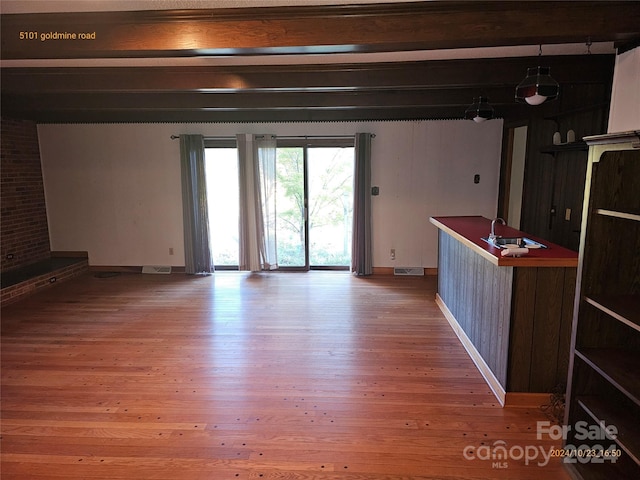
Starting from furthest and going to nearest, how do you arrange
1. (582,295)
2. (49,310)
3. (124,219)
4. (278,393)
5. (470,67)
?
(124,219) < (49,310) < (470,67) < (278,393) < (582,295)

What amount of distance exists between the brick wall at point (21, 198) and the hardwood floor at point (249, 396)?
119cm

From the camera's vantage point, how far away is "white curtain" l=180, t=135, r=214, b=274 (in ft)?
19.5

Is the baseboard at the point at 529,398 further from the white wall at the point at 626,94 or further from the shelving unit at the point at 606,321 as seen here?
the white wall at the point at 626,94

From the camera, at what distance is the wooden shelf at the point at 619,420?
180cm

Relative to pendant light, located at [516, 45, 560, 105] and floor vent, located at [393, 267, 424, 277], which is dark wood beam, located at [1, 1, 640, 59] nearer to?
pendant light, located at [516, 45, 560, 105]

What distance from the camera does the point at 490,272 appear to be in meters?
3.02

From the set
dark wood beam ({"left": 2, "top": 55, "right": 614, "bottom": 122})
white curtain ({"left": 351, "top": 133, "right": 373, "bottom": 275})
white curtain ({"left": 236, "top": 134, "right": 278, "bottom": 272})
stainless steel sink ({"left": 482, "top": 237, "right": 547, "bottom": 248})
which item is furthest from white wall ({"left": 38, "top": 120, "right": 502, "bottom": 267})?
stainless steel sink ({"left": 482, "top": 237, "right": 547, "bottom": 248})

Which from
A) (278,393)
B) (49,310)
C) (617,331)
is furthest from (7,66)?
(617,331)

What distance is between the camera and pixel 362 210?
5.99 meters

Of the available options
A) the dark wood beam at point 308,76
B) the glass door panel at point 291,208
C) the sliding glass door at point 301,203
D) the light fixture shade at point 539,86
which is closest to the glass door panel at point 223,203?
the sliding glass door at point 301,203

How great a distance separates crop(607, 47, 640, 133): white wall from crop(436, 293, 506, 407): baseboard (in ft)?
6.46

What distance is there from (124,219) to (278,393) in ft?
15.3

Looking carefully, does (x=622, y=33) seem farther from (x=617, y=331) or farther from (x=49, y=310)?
(x=49, y=310)

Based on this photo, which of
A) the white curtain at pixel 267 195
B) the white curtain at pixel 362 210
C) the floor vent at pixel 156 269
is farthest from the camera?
the floor vent at pixel 156 269
